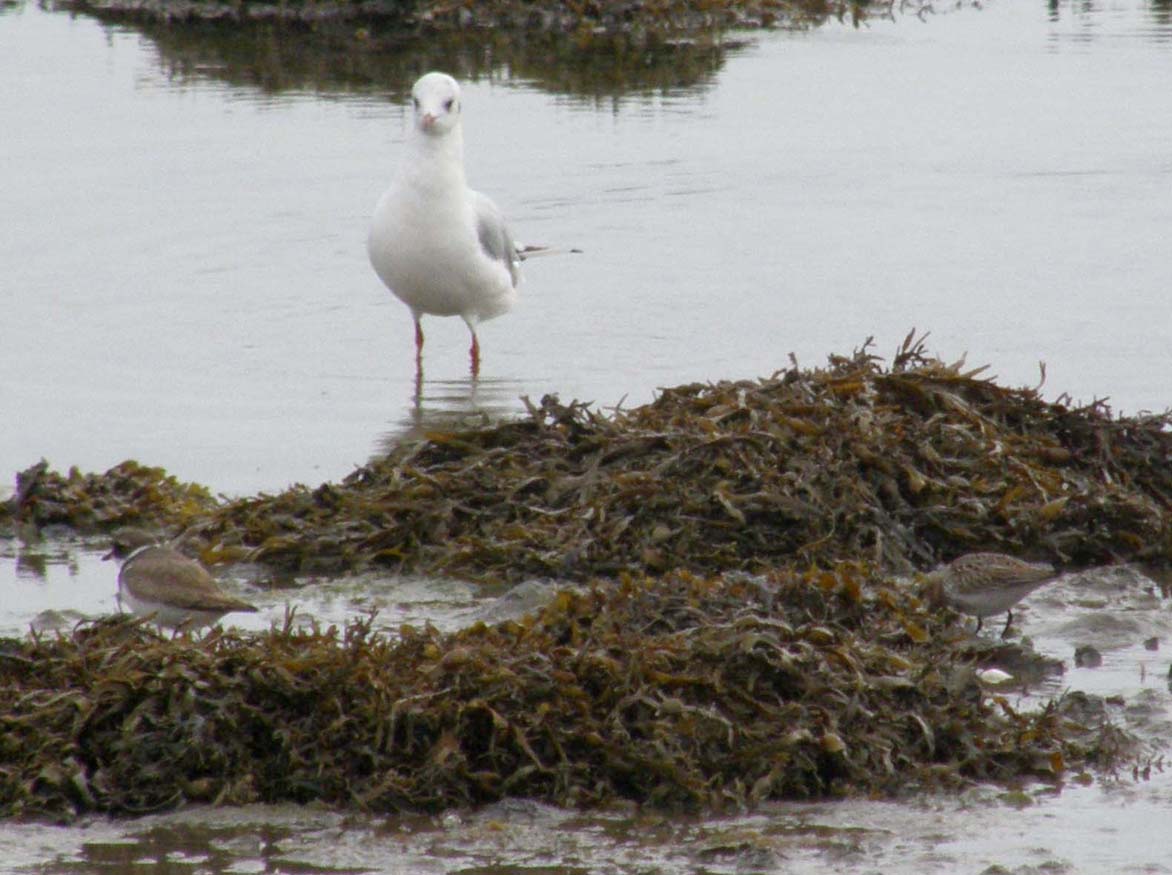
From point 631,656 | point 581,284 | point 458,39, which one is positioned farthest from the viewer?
point 458,39

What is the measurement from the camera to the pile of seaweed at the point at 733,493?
6691 mm

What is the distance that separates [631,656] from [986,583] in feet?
4.35

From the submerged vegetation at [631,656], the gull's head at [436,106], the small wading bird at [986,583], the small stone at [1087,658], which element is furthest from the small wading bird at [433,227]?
the small stone at [1087,658]

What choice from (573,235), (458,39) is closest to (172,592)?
(573,235)

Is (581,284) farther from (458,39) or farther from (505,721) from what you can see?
(458,39)

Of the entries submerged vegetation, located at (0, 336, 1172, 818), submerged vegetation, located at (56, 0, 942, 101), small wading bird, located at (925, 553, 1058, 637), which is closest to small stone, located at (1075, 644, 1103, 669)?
small wading bird, located at (925, 553, 1058, 637)

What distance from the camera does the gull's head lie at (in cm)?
1085

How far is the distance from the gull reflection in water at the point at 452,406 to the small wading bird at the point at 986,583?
3.67 meters

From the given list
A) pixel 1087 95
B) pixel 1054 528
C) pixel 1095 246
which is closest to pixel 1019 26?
pixel 1087 95

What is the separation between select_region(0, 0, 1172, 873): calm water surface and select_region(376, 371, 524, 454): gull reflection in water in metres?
0.03

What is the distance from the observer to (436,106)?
10.9m

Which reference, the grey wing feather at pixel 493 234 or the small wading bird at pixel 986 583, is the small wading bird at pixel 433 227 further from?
the small wading bird at pixel 986 583

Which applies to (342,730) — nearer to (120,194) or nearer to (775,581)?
(775,581)

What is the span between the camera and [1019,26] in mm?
24375
